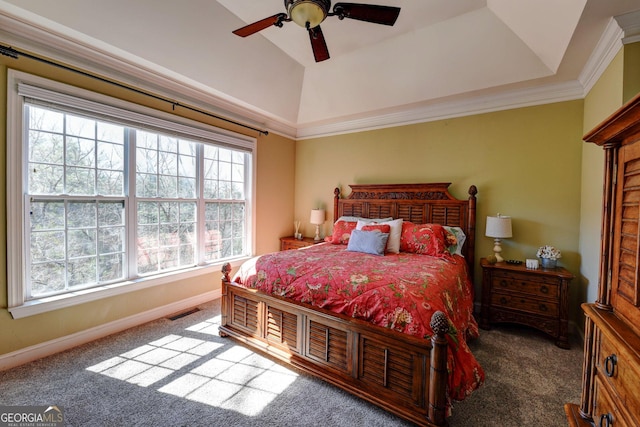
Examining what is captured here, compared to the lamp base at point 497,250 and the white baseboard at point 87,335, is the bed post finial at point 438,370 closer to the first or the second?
the lamp base at point 497,250

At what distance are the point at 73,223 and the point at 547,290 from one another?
4.59 m

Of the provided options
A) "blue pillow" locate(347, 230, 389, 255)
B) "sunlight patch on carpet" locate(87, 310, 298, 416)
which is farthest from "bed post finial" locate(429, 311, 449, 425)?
"blue pillow" locate(347, 230, 389, 255)

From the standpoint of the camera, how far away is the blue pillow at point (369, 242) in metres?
2.96

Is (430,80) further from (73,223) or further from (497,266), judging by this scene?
(73,223)

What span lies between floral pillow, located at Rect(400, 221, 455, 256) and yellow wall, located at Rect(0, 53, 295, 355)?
7.47 feet

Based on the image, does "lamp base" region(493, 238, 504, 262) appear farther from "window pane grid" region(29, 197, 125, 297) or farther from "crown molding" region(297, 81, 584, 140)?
"window pane grid" region(29, 197, 125, 297)

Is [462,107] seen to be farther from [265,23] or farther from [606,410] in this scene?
[606,410]

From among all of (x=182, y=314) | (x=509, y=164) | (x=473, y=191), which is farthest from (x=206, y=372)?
(x=509, y=164)

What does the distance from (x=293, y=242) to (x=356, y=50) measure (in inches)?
113

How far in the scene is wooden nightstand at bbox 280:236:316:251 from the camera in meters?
4.32

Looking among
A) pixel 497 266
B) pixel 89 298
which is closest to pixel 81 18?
pixel 89 298

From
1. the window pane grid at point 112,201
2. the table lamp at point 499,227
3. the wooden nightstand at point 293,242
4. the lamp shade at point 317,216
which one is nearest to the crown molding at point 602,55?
the table lamp at point 499,227

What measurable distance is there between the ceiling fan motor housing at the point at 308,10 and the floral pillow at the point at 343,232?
7.76ft

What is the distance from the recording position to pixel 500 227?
117 inches
